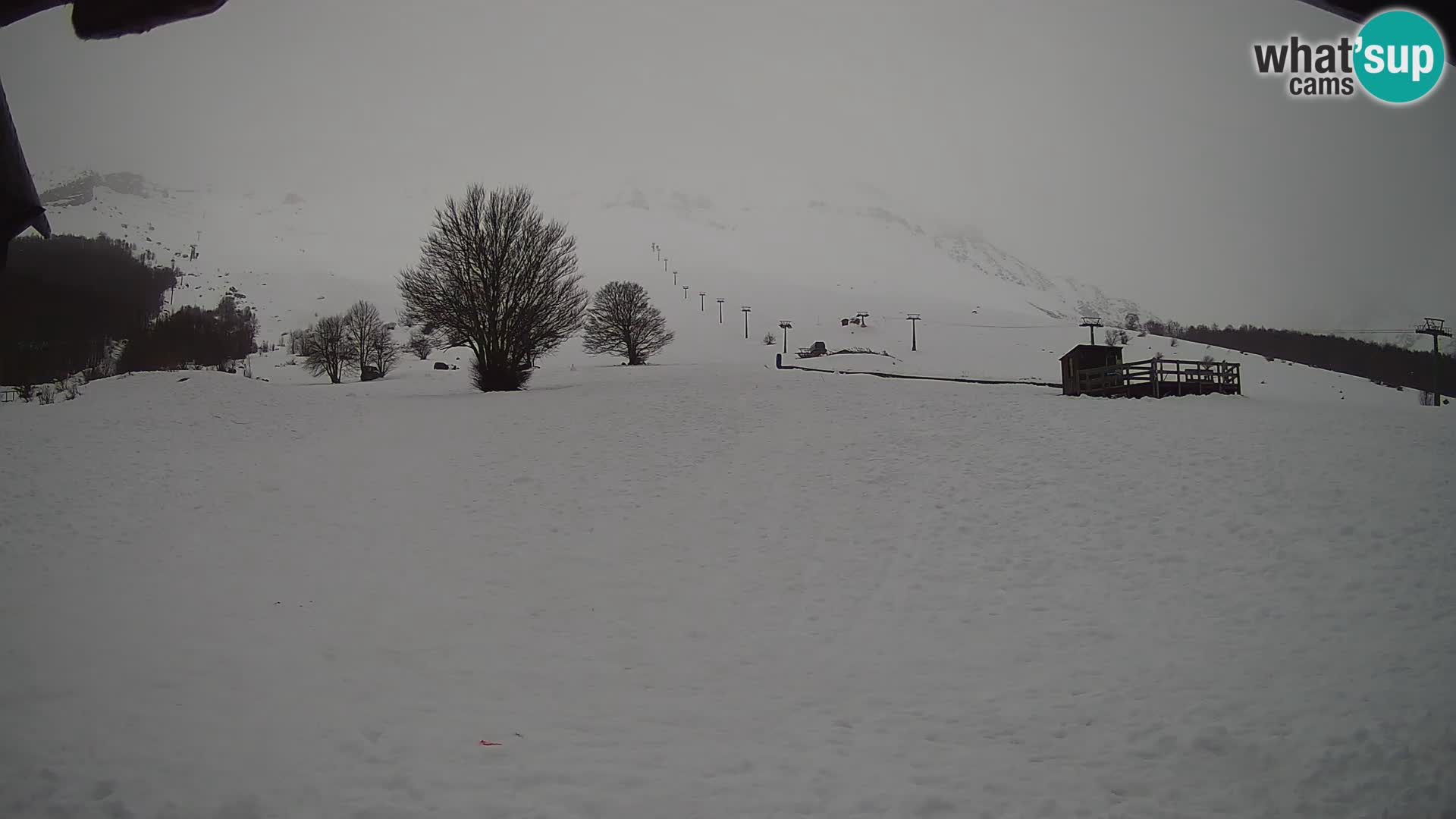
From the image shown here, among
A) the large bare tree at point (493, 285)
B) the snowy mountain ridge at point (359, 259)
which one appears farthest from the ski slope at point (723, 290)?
the large bare tree at point (493, 285)

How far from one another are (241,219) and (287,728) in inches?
9162

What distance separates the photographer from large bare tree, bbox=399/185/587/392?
3130 centimetres

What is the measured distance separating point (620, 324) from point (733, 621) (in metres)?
47.8

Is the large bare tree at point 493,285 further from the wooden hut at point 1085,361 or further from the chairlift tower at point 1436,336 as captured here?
the chairlift tower at point 1436,336

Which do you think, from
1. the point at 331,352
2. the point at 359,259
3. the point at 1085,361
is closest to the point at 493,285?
the point at 1085,361

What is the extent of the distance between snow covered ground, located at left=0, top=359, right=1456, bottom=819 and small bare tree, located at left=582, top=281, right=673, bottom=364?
1416 inches

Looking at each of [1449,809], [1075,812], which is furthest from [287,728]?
[1449,809]

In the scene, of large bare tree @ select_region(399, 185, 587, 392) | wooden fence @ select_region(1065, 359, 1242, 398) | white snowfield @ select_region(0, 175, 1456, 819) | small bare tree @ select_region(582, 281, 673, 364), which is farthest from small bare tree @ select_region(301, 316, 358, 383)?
wooden fence @ select_region(1065, 359, 1242, 398)

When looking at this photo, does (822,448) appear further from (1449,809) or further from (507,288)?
(507,288)

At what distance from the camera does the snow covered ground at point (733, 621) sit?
6113 millimetres

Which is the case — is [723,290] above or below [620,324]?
above

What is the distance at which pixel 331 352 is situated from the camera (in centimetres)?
5569

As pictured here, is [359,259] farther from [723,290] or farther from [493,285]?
[493,285]

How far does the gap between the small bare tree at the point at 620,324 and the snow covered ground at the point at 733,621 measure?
35954mm
